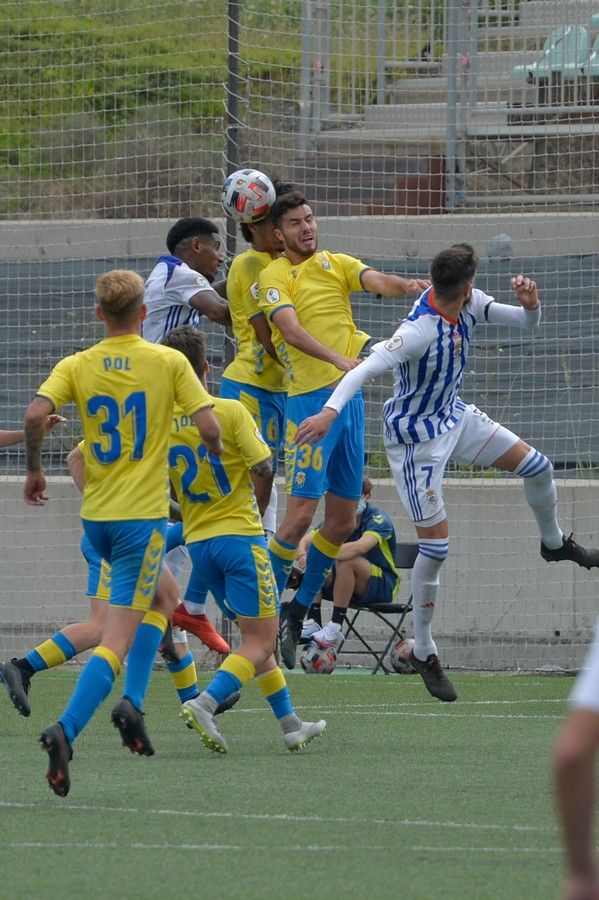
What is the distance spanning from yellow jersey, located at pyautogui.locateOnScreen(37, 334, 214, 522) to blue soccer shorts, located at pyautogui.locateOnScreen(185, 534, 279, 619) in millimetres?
692

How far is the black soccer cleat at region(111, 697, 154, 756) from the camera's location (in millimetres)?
6172

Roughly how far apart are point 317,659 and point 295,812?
6.00m

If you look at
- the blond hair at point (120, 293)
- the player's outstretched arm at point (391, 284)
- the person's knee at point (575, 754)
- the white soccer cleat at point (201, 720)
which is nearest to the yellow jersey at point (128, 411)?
the blond hair at point (120, 293)

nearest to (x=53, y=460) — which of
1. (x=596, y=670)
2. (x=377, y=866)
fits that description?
(x=377, y=866)

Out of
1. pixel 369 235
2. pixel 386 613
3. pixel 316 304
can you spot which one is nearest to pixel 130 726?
pixel 316 304

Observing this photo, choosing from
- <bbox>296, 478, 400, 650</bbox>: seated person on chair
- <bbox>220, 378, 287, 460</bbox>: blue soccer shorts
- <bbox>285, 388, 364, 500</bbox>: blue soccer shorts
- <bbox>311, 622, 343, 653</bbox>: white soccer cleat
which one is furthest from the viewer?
<bbox>296, 478, 400, 650</bbox>: seated person on chair

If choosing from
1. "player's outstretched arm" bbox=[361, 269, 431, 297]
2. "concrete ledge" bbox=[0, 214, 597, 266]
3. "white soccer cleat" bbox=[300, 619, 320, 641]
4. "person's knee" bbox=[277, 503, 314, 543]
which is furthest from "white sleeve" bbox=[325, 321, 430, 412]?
"concrete ledge" bbox=[0, 214, 597, 266]

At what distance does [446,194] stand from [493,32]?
1306 mm

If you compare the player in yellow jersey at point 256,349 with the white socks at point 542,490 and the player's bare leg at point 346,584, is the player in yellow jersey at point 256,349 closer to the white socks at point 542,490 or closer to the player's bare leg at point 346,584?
the white socks at point 542,490

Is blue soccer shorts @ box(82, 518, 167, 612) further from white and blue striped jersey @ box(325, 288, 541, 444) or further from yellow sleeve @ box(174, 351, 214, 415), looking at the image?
white and blue striped jersey @ box(325, 288, 541, 444)

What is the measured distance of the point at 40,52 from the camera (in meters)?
13.1

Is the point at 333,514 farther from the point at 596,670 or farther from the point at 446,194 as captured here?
the point at 596,670

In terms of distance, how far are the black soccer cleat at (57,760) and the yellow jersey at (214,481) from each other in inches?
62.1

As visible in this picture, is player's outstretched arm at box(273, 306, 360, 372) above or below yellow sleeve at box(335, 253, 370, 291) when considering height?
below
